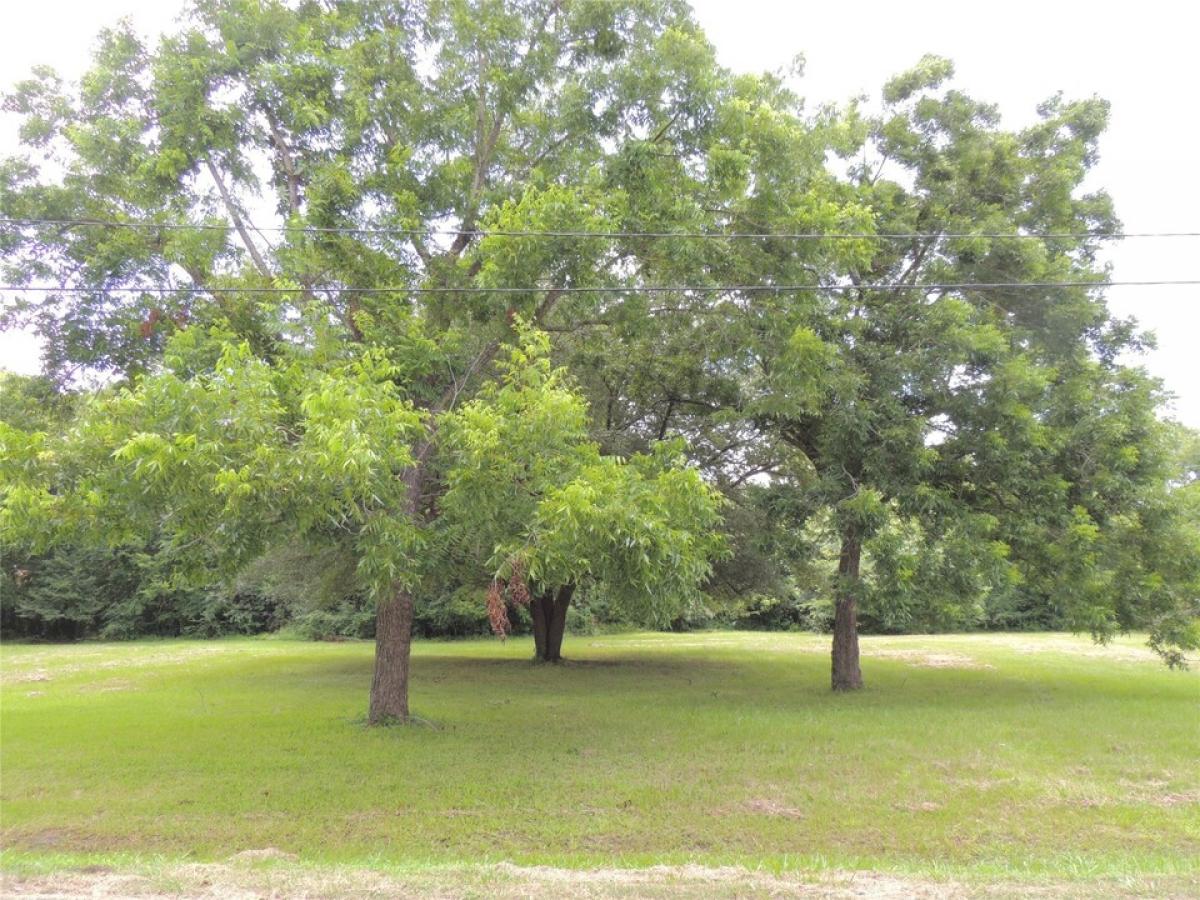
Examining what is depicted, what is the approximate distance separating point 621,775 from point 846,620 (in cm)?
894

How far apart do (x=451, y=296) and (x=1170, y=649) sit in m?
15.6

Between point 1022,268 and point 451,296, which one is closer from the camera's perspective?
point 451,296

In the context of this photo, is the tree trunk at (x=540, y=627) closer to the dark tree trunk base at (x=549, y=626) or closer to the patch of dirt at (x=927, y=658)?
the dark tree trunk base at (x=549, y=626)

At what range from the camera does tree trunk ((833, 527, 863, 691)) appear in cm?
1480

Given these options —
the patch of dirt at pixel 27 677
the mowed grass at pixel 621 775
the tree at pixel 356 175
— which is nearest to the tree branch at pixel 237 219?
the tree at pixel 356 175

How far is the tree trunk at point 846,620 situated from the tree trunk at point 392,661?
7.87 m

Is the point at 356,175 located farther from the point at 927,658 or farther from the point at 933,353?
the point at 927,658

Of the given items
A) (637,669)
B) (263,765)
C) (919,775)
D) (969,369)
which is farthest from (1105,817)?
(637,669)

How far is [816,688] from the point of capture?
59.0 feet

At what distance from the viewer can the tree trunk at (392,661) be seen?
1159 cm

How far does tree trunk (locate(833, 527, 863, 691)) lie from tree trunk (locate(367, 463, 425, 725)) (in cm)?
787

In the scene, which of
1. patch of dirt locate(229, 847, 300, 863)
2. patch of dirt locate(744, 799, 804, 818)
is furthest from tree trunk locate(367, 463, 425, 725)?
patch of dirt locate(744, 799, 804, 818)

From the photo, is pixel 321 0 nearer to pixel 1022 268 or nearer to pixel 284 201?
pixel 284 201

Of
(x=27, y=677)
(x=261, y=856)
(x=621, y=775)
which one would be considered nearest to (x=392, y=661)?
(x=621, y=775)
